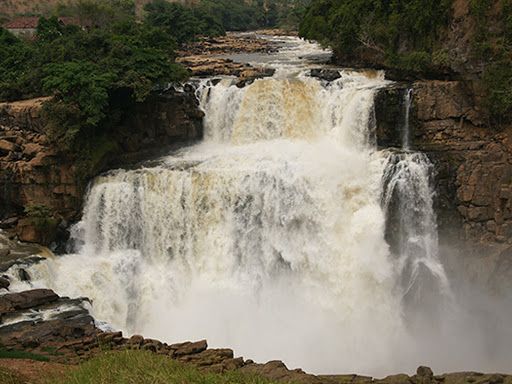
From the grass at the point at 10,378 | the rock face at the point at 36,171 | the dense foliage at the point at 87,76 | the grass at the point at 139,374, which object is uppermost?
the dense foliage at the point at 87,76

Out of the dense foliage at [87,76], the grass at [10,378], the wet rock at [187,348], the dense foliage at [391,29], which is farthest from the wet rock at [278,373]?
the dense foliage at [391,29]

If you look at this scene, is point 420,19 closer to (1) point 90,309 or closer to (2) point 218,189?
(2) point 218,189

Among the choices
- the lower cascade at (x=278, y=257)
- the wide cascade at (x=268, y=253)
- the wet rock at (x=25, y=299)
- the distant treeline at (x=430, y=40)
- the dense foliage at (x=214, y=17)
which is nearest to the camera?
the wet rock at (x=25, y=299)

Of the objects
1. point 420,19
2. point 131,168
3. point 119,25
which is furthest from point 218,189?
point 119,25

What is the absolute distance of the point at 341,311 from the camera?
16281mm

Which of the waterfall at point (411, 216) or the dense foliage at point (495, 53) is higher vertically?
the dense foliage at point (495, 53)

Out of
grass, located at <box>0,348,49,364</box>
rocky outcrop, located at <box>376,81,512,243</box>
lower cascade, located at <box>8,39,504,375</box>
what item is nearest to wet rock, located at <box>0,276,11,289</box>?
lower cascade, located at <box>8,39,504,375</box>

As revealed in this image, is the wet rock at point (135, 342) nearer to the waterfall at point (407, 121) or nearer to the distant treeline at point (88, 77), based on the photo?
the distant treeline at point (88, 77)

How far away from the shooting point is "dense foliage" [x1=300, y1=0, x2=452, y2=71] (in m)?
20.6

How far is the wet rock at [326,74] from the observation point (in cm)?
2122

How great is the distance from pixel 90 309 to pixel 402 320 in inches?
337

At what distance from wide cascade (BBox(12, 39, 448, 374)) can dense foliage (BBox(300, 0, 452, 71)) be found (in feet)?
13.0

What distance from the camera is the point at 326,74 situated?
21797mm

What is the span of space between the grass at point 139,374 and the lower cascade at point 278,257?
7286mm
